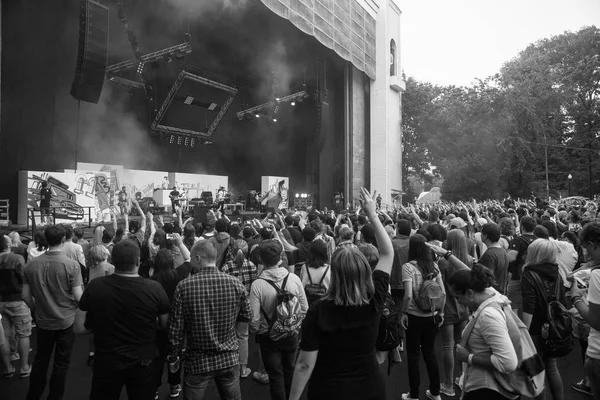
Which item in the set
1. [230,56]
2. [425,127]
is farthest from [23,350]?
[425,127]

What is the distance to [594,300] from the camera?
2.27 m

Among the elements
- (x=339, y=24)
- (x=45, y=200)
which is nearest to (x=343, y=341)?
(x=45, y=200)

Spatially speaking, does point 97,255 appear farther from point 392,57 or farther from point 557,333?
point 392,57

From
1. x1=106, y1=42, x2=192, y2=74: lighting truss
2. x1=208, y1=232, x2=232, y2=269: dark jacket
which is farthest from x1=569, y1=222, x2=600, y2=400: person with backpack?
x1=106, y1=42, x2=192, y2=74: lighting truss

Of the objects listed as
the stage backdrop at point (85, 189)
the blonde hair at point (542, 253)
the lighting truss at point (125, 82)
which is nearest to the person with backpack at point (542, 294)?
the blonde hair at point (542, 253)

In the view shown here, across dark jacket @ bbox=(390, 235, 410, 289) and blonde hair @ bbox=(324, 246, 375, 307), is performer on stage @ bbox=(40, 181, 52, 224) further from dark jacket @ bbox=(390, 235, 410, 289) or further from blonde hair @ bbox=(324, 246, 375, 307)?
blonde hair @ bbox=(324, 246, 375, 307)

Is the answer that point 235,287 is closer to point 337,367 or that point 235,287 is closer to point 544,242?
point 337,367

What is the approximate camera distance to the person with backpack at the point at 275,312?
2963mm

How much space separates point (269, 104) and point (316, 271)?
16.8 metres

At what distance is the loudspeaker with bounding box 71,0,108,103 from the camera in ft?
32.6

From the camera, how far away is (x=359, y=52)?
1925 centimetres

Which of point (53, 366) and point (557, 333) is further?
point (53, 366)

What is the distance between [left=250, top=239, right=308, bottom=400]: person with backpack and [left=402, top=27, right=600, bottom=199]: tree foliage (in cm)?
2687

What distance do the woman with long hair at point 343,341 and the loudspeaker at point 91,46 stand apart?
10.5m
